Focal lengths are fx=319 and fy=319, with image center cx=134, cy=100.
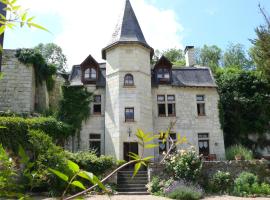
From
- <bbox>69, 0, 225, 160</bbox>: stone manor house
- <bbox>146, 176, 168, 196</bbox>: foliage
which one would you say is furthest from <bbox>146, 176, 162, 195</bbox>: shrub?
<bbox>69, 0, 225, 160</bbox>: stone manor house

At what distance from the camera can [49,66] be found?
77.2 feet

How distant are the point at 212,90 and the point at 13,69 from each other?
46.2 ft

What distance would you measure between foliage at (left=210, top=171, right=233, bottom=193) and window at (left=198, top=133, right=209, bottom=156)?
5.58 metres

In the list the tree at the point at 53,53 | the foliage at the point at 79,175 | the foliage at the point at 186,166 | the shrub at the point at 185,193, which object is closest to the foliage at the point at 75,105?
the foliage at the point at 186,166

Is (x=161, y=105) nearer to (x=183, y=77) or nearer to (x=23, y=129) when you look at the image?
(x=183, y=77)

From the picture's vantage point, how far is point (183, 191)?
1380cm

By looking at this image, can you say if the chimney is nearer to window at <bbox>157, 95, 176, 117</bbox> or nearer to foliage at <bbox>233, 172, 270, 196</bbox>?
window at <bbox>157, 95, 176, 117</bbox>

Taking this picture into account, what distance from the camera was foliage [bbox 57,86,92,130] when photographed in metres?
21.0

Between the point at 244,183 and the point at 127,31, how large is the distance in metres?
12.7

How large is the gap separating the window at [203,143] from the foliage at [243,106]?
1.64m

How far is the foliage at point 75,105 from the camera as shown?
826 inches

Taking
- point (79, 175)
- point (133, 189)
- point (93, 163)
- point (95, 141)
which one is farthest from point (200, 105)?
point (79, 175)

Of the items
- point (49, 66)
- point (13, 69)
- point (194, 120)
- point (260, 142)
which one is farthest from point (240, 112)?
point (13, 69)

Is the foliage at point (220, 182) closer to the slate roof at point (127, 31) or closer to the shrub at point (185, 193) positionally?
the shrub at point (185, 193)
